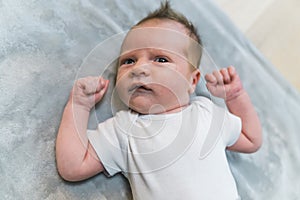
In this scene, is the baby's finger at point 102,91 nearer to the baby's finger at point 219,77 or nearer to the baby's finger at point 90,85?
the baby's finger at point 90,85

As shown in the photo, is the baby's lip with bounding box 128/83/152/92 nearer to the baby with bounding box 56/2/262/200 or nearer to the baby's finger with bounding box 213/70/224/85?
the baby with bounding box 56/2/262/200

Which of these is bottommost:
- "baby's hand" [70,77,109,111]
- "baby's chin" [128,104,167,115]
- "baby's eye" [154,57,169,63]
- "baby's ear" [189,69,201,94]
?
"baby's hand" [70,77,109,111]

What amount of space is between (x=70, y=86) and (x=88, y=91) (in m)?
0.05

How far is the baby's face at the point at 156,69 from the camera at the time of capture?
0.84m

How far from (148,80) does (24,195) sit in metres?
0.31

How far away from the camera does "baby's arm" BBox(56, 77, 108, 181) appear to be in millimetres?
793

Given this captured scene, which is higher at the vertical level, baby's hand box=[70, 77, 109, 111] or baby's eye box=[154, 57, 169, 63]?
baby's eye box=[154, 57, 169, 63]

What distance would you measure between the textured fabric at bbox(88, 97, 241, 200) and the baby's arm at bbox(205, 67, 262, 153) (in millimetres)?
95

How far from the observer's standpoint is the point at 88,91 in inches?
33.8

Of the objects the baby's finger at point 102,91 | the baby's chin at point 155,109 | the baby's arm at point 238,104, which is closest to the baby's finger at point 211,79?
the baby's arm at point 238,104

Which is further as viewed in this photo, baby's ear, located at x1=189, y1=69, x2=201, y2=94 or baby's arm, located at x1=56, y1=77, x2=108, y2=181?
baby's ear, located at x1=189, y1=69, x2=201, y2=94

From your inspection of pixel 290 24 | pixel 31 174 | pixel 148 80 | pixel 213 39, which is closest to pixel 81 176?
pixel 31 174

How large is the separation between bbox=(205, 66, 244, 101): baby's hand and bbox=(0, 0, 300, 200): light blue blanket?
119mm

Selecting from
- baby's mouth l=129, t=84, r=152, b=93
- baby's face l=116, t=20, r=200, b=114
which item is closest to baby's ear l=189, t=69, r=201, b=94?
baby's face l=116, t=20, r=200, b=114
